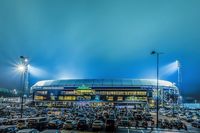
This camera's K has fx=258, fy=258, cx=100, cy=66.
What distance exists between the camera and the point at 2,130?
1027 inches

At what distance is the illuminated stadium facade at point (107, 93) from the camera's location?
146288mm

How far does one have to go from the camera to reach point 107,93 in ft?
492

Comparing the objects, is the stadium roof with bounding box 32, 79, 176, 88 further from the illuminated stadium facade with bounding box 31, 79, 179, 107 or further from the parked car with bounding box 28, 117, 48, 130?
the parked car with bounding box 28, 117, 48, 130

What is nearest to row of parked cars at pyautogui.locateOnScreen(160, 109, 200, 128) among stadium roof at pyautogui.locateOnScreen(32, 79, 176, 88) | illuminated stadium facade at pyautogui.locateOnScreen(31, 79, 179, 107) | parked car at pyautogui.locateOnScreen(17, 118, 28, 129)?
parked car at pyautogui.locateOnScreen(17, 118, 28, 129)

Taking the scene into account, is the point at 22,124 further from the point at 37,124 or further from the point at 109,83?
the point at 109,83

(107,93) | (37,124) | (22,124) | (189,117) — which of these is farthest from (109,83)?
(22,124)

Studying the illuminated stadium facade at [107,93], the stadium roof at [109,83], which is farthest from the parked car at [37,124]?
the stadium roof at [109,83]

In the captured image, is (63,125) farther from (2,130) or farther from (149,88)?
(149,88)

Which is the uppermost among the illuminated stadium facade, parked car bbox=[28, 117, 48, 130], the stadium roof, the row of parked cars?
the stadium roof

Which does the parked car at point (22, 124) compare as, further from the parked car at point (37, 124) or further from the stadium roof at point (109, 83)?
the stadium roof at point (109, 83)

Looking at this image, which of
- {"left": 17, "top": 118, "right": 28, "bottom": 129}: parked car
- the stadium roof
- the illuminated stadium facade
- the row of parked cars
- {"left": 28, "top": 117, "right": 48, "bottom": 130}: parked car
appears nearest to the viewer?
{"left": 17, "top": 118, "right": 28, "bottom": 129}: parked car

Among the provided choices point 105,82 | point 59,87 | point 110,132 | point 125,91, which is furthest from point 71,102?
point 110,132

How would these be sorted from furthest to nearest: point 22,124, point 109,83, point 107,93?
point 109,83 < point 107,93 < point 22,124

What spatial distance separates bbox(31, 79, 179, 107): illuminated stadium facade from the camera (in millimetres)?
146288
